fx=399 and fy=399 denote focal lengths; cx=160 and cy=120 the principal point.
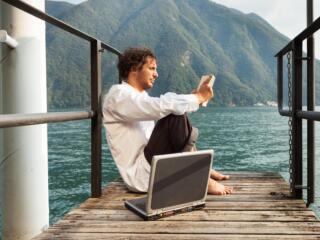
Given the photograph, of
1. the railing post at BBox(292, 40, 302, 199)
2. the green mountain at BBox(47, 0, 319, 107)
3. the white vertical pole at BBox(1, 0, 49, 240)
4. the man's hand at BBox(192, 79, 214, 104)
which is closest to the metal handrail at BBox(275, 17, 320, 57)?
the railing post at BBox(292, 40, 302, 199)

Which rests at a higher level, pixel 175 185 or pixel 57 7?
pixel 57 7

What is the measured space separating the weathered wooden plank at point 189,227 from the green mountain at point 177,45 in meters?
73.0

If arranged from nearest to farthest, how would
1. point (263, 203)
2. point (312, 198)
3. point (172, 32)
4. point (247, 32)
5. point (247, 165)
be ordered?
point (263, 203)
point (312, 198)
point (247, 165)
point (172, 32)
point (247, 32)

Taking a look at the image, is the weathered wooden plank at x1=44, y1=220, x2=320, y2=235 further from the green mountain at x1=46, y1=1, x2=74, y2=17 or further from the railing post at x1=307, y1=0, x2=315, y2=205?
the green mountain at x1=46, y1=1, x2=74, y2=17

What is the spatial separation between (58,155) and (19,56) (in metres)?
20.2

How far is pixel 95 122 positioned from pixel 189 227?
103cm

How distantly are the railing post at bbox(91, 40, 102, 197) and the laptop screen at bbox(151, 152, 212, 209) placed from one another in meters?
0.69

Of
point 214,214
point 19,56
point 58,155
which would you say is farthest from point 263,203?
point 58,155

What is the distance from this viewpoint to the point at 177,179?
2104 mm

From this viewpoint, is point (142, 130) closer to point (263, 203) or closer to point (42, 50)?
point (263, 203)

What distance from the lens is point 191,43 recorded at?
127 meters

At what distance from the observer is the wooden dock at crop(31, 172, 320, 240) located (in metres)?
1.84

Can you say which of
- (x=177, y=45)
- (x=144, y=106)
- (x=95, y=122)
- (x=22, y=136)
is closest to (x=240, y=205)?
(x=144, y=106)

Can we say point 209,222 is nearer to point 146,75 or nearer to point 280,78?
point 146,75
